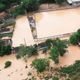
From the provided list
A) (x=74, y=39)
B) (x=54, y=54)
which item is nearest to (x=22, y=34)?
(x=74, y=39)

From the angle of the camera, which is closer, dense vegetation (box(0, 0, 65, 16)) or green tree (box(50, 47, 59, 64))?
green tree (box(50, 47, 59, 64))

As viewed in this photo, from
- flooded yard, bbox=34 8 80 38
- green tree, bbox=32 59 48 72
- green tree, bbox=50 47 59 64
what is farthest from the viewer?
flooded yard, bbox=34 8 80 38

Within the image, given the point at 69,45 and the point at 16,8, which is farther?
the point at 16,8

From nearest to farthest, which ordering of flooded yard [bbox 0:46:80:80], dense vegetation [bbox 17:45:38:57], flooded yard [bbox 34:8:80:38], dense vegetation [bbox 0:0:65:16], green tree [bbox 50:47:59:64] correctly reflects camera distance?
green tree [bbox 50:47:59:64] → flooded yard [bbox 0:46:80:80] → dense vegetation [bbox 17:45:38:57] → flooded yard [bbox 34:8:80:38] → dense vegetation [bbox 0:0:65:16]

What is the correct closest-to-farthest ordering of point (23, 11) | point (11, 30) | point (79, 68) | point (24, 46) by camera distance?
point (79, 68)
point (24, 46)
point (11, 30)
point (23, 11)

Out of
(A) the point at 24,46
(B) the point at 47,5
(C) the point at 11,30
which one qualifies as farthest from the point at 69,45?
(B) the point at 47,5

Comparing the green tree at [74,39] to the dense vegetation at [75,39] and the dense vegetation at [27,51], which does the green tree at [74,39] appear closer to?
the dense vegetation at [75,39]

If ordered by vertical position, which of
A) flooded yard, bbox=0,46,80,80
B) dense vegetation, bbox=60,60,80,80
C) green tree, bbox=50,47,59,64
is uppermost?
green tree, bbox=50,47,59,64

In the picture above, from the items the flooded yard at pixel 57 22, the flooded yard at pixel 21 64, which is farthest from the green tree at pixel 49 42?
the flooded yard at pixel 57 22

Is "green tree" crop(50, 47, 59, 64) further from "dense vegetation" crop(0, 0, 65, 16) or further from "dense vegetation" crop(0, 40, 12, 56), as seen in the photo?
"dense vegetation" crop(0, 0, 65, 16)

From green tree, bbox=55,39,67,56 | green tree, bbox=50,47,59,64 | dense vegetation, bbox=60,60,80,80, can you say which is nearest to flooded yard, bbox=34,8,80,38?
green tree, bbox=55,39,67,56

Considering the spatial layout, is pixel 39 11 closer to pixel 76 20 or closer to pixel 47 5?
pixel 47 5
